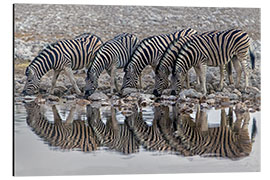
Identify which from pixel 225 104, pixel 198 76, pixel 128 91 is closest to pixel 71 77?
pixel 128 91

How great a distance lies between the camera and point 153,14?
30.0ft

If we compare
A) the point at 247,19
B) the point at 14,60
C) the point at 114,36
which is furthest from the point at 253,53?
the point at 14,60

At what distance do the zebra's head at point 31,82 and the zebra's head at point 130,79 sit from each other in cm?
130

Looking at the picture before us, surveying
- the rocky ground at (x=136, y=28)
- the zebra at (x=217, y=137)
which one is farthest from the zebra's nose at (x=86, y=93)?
the zebra at (x=217, y=137)

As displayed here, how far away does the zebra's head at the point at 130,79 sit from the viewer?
9.20 metres

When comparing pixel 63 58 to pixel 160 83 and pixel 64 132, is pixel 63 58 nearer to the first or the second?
pixel 160 83

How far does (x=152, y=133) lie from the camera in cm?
748

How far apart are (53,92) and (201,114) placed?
7.17 feet

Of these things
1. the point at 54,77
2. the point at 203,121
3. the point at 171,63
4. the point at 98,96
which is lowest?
the point at 203,121

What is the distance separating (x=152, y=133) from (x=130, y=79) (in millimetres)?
1988

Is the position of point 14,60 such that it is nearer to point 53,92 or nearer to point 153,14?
point 53,92

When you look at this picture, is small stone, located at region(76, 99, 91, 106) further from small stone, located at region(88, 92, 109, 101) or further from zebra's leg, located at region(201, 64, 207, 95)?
zebra's leg, located at region(201, 64, 207, 95)

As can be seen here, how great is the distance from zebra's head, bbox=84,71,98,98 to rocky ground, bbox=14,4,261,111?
0.28 ft

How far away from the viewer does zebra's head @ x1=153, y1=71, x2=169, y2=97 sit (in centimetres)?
894
